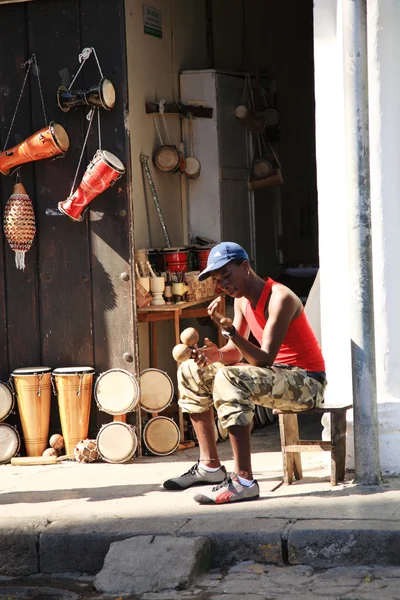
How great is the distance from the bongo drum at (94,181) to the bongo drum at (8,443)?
155cm

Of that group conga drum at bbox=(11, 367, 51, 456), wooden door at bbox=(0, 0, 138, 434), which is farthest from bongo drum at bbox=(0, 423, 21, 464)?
wooden door at bbox=(0, 0, 138, 434)

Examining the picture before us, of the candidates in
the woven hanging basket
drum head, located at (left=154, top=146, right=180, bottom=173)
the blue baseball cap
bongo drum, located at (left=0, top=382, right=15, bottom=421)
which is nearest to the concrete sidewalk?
bongo drum, located at (left=0, top=382, right=15, bottom=421)

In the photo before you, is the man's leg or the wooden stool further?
the man's leg

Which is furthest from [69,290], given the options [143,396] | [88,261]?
[143,396]

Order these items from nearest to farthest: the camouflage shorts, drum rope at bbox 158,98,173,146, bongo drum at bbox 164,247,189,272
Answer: the camouflage shorts
bongo drum at bbox 164,247,189,272
drum rope at bbox 158,98,173,146

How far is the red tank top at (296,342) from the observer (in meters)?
5.71

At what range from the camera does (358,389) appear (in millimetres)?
5520

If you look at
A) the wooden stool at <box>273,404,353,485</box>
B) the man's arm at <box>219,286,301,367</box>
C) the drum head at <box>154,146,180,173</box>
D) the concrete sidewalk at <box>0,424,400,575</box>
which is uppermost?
the drum head at <box>154,146,180,173</box>

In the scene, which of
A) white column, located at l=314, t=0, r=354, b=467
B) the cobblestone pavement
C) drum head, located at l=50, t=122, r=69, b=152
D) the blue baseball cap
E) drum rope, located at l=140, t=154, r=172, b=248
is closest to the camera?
the cobblestone pavement

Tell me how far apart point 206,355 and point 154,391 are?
1509mm

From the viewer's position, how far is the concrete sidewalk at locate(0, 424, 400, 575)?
15.9ft

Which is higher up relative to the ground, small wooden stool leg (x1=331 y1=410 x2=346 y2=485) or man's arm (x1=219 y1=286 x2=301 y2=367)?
man's arm (x1=219 y1=286 x2=301 y2=367)

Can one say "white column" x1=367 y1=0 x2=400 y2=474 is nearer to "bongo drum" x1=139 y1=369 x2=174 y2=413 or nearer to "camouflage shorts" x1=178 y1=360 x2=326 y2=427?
"camouflage shorts" x1=178 y1=360 x2=326 y2=427

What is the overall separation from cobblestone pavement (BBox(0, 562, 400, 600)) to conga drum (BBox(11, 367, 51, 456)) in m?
2.14
